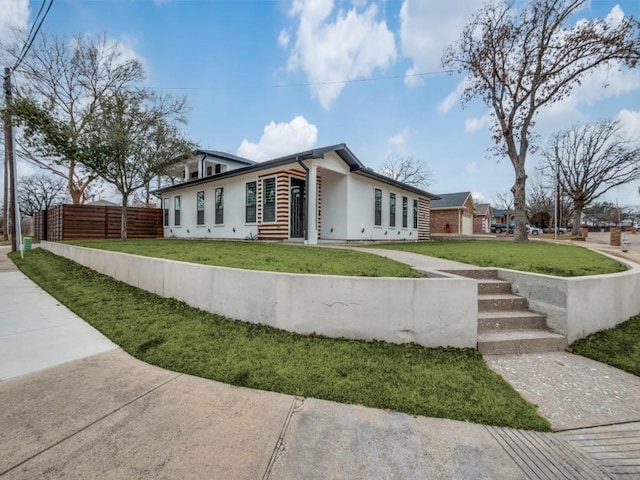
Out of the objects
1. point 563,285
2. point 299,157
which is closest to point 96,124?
point 299,157

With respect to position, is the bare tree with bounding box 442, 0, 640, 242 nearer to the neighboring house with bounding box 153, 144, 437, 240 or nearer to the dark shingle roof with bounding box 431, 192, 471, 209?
the neighboring house with bounding box 153, 144, 437, 240

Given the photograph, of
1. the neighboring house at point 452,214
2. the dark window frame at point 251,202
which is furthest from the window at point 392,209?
the neighboring house at point 452,214

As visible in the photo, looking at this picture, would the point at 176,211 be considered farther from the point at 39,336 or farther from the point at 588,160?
the point at 588,160

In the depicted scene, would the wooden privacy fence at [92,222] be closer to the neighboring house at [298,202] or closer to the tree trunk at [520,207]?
the neighboring house at [298,202]

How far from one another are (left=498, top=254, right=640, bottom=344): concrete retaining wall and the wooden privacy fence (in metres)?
18.1

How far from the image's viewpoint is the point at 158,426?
6.21 feet

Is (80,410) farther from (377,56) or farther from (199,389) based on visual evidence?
(377,56)

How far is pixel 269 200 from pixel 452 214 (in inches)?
892

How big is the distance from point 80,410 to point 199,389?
2.59ft

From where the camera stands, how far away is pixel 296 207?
38.4 ft

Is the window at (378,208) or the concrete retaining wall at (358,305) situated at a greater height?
the window at (378,208)

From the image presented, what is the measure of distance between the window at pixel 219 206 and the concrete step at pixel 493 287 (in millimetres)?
10971

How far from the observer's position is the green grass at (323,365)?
2.20 meters

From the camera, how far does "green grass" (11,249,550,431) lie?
2.20 meters
